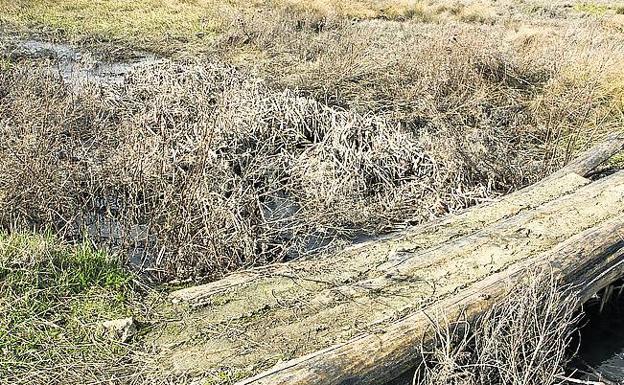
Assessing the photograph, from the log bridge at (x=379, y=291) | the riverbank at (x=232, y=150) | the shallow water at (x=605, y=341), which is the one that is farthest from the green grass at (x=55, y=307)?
the shallow water at (x=605, y=341)

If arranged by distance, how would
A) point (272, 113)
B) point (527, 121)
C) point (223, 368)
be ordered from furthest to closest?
point (527, 121) → point (272, 113) → point (223, 368)

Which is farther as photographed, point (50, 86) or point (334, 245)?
point (50, 86)

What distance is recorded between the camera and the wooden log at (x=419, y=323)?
370cm

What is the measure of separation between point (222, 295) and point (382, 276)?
3.86 ft

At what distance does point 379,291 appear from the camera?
4680 millimetres

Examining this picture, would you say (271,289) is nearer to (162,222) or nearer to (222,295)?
(222,295)

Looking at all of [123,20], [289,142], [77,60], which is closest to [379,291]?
[289,142]

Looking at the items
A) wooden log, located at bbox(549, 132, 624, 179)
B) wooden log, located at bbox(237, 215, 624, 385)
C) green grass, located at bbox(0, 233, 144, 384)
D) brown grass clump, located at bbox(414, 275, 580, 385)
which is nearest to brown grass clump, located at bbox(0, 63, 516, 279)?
green grass, located at bbox(0, 233, 144, 384)

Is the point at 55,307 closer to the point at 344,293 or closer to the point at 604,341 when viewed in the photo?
the point at 344,293

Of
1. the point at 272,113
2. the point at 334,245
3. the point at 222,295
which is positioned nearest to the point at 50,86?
the point at 272,113

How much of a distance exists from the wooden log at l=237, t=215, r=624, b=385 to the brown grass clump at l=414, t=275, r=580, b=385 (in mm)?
131

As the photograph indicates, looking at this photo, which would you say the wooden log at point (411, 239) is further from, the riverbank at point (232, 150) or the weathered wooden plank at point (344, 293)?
the riverbank at point (232, 150)

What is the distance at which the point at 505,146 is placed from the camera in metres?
9.08

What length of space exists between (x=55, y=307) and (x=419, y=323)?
7.63ft
